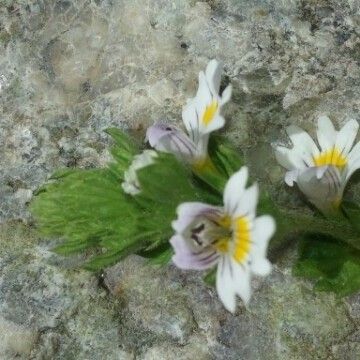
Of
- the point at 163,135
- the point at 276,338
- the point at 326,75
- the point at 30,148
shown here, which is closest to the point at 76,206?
the point at 163,135

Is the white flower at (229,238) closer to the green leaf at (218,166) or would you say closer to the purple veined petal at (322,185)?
the green leaf at (218,166)

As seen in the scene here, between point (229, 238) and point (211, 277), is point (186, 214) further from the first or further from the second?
point (211, 277)

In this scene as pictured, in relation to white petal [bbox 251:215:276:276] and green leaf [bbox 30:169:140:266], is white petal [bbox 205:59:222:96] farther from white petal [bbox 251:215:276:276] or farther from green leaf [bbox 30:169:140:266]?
white petal [bbox 251:215:276:276]

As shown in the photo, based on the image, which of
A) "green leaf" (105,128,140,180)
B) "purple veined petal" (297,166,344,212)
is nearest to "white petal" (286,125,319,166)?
"purple veined petal" (297,166,344,212)

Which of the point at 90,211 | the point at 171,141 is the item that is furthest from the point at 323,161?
the point at 90,211

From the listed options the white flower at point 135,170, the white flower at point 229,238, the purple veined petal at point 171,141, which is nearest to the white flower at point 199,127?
the purple veined petal at point 171,141
